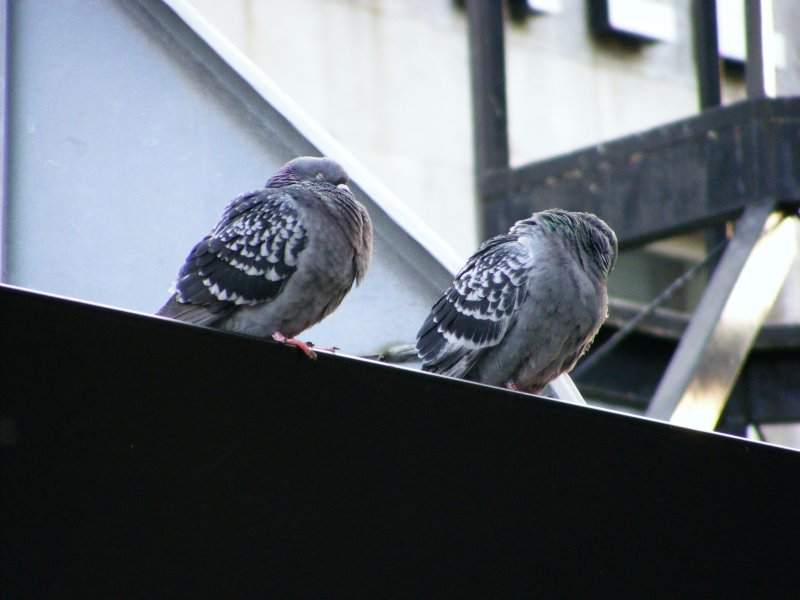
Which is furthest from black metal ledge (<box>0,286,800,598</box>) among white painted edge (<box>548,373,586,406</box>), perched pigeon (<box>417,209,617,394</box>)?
white painted edge (<box>548,373,586,406</box>)

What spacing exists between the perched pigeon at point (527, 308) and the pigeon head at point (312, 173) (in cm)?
83

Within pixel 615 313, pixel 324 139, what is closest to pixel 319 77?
pixel 615 313

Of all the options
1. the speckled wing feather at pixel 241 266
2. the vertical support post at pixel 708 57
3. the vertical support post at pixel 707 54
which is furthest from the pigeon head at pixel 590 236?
the vertical support post at pixel 707 54

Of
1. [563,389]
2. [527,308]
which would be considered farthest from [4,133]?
[563,389]

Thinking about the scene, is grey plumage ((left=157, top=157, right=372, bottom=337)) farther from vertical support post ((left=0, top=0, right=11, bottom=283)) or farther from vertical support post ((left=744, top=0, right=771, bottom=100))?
vertical support post ((left=744, top=0, right=771, bottom=100))

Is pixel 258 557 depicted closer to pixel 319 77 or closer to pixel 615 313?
pixel 615 313

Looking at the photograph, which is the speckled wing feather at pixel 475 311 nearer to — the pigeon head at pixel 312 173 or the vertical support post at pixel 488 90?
the pigeon head at pixel 312 173

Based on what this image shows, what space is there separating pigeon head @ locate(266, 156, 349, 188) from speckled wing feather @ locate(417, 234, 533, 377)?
814 millimetres

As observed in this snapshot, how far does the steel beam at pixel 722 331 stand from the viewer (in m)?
9.66

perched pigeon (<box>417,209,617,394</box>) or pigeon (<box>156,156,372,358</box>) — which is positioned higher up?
pigeon (<box>156,156,372,358</box>)

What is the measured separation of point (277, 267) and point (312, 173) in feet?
2.45

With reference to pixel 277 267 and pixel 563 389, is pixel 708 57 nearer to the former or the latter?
pixel 563 389

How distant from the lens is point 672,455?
431cm

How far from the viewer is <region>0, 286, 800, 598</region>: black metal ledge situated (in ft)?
10.0
